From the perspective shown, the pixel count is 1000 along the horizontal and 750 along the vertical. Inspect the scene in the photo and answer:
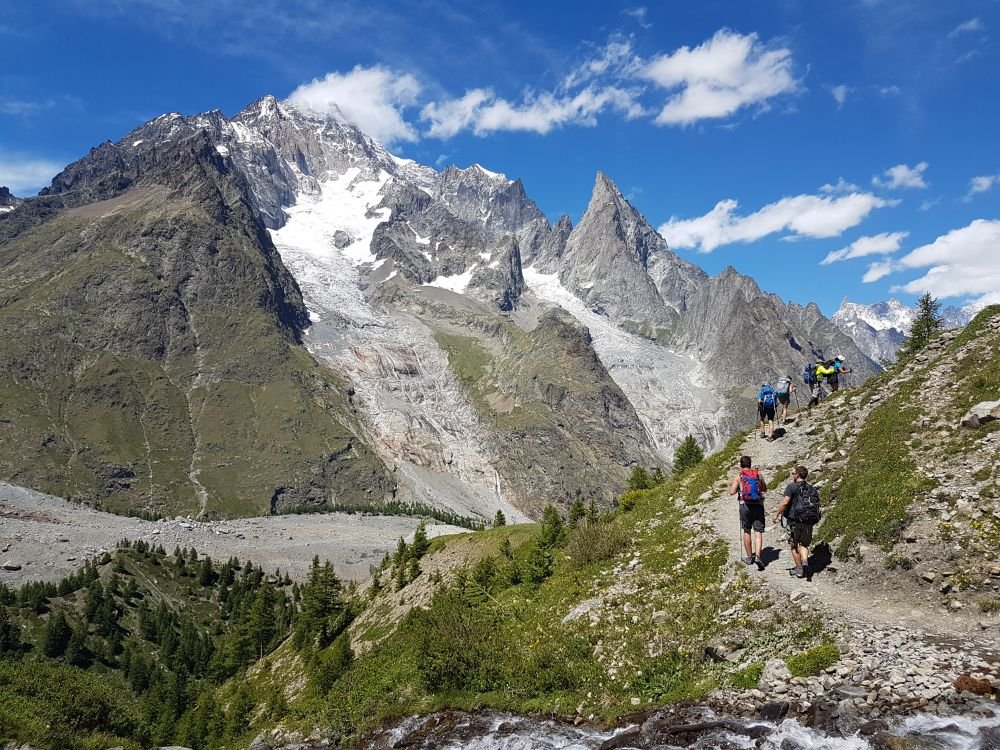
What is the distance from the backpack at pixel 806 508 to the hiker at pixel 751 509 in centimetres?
129

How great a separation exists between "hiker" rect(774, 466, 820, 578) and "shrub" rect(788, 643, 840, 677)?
5.14 m

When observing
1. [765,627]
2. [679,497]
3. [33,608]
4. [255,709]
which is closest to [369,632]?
[255,709]

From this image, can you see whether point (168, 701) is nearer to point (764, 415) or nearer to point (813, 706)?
point (764, 415)

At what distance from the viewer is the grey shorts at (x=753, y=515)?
2258 cm

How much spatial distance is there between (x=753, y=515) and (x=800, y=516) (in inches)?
74.6

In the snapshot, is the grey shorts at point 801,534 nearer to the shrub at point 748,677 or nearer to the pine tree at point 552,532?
the shrub at point 748,677

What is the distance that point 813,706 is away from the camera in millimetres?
14914

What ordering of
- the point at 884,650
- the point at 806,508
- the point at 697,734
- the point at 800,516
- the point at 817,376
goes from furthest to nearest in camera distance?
the point at 817,376
the point at 800,516
the point at 806,508
the point at 884,650
the point at 697,734

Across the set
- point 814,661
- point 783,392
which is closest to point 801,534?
point 814,661

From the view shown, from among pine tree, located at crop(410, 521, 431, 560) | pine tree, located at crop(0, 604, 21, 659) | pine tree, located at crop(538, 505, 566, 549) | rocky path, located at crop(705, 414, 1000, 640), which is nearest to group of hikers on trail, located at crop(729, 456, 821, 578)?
rocky path, located at crop(705, 414, 1000, 640)

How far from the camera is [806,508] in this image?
21.0 m

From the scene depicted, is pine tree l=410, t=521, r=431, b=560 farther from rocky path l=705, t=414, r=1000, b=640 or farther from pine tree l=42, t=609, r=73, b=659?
pine tree l=42, t=609, r=73, b=659

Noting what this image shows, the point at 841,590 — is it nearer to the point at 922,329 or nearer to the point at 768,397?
the point at 768,397

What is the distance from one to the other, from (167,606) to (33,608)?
28.1 meters
